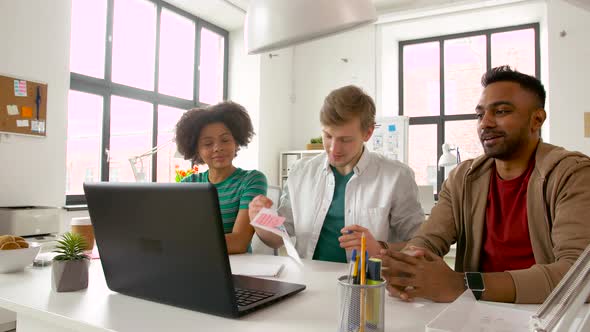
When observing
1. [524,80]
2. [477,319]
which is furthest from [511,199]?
[477,319]

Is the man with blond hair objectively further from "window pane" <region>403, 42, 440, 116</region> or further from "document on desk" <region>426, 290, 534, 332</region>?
"window pane" <region>403, 42, 440, 116</region>

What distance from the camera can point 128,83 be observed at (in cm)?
438

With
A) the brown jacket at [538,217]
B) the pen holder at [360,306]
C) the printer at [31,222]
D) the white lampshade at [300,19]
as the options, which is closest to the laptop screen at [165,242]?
the pen holder at [360,306]

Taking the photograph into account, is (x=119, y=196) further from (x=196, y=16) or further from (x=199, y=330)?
(x=196, y=16)

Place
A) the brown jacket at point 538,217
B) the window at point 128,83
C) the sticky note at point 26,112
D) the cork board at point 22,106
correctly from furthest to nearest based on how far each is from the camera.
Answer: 1. the window at point 128,83
2. the sticky note at point 26,112
3. the cork board at point 22,106
4. the brown jacket at point 538,217

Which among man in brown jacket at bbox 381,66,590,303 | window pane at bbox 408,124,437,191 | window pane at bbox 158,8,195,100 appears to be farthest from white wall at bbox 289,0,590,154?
man in brown jacket at bbox 381,66,590,303

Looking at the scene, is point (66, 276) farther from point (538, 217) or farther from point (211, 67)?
point (211, 67)

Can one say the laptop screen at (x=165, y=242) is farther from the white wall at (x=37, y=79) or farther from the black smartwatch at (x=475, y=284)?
the white wall at (x=37, y=79)

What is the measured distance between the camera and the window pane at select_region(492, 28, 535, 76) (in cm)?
526

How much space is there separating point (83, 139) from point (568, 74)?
489 cm

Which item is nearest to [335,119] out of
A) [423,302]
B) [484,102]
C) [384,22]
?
[484,102]

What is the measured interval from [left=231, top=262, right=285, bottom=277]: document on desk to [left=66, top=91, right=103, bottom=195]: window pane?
294 cm

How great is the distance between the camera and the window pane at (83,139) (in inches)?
148

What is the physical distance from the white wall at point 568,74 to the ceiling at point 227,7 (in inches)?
47.1
